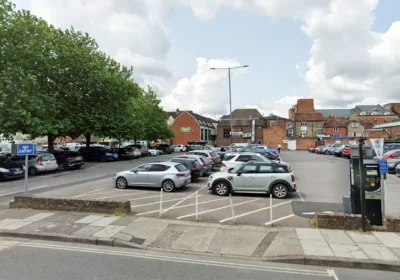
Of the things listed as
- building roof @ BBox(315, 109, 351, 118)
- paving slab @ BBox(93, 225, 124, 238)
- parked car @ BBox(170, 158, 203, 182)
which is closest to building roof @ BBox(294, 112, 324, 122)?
building roof @ BBox(315, 109, 351, 118)

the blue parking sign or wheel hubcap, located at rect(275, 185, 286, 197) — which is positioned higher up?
the blue parking sign

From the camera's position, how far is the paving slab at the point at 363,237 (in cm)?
640

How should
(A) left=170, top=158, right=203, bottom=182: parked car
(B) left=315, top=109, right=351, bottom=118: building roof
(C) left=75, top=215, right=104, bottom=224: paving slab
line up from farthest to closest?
(B) left=315, top=109, right=351, bottom=118: building roof < (A) left=170, top=158, right=203, bottom=182: parked car < (C) left=75, top=215, right=104, bottom=224: paving slab

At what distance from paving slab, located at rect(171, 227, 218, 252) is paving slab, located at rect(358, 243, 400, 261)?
10.8ft

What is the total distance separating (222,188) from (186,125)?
189 feet

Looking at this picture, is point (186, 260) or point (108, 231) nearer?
point (186, 260)

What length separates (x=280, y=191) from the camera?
11.8 m

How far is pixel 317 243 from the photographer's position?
629 centimetres

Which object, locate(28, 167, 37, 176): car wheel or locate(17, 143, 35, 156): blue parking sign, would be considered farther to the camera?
locate(28, 167, 37, 176): car wheel

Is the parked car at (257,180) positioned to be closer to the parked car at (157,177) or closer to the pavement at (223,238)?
the parked car at (157,177)

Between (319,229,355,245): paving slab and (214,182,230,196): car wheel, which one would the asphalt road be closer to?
(319,229,355,245): paving slab

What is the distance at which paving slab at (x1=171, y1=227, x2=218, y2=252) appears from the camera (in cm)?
615

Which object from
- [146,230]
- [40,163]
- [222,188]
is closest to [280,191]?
[222,188]

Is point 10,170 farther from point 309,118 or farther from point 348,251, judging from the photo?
point 309,118
